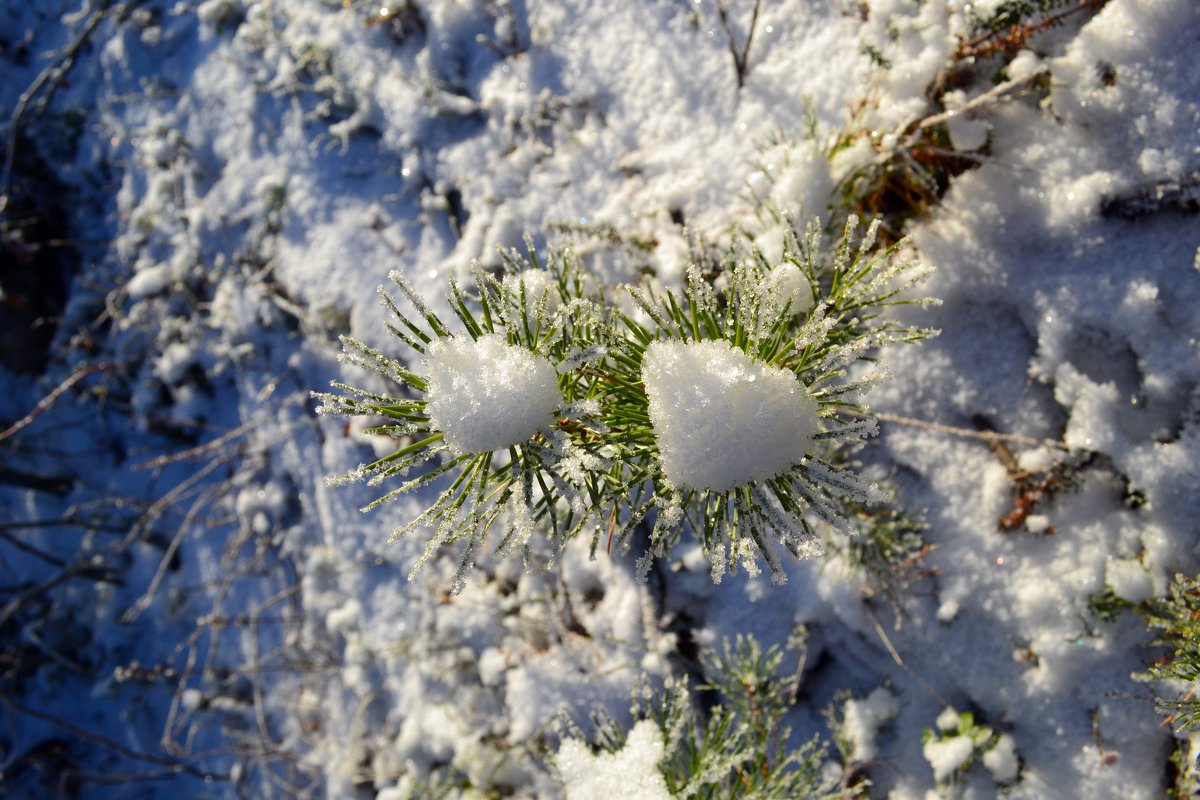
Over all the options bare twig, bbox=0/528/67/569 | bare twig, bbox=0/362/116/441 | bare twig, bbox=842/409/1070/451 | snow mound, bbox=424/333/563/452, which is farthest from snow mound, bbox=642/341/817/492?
bare twig, bbox=0/528/67/569

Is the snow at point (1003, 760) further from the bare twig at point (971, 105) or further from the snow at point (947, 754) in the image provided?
the bare twig at point (971, 105)

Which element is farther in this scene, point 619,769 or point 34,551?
point 34,551

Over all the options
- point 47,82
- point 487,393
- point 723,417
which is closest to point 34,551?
point 47,82

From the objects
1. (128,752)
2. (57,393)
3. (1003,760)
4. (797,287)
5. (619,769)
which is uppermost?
(797,287)

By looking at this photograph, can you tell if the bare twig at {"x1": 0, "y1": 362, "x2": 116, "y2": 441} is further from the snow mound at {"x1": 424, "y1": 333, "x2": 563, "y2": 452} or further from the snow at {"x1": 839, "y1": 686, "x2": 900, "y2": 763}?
the snow at {"x1": 839, "y1": 686, "x2": 900, "y2": 763}

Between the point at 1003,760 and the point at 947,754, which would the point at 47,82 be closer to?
the point at 947,754
